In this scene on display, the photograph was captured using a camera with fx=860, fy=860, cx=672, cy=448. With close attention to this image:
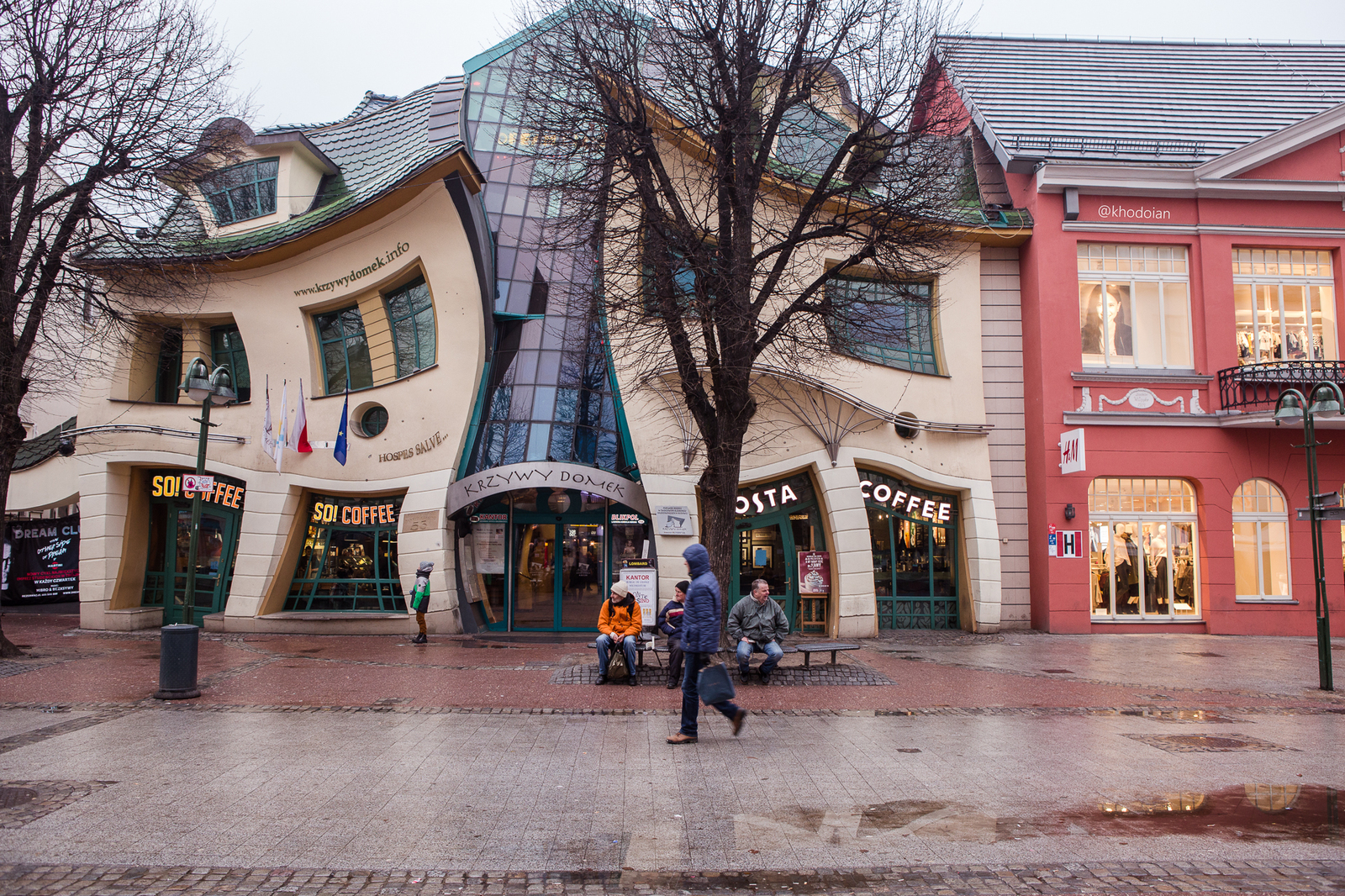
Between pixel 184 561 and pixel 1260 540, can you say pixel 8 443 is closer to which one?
pixel 184 561

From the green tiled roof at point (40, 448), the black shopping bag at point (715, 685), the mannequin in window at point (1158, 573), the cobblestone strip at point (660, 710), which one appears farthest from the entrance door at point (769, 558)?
the green tiled roof at point (40, 448)

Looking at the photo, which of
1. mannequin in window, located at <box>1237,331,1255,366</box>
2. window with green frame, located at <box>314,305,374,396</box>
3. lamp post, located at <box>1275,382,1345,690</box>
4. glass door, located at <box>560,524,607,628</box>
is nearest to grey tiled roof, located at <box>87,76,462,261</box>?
window with green frame, located at <box>314,305,374,396</box>

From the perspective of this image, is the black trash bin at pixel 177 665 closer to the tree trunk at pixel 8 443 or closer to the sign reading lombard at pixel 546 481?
the tree trunk at pixel 8 443

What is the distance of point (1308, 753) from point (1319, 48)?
2257 centimetres

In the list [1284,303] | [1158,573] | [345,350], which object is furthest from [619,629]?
[1284,303]

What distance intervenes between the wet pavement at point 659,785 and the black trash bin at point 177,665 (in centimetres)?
35

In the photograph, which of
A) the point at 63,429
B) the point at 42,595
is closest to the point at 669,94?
the point at 63,429

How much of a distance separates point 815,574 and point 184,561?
13561mm

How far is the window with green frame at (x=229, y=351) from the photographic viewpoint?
19.5m

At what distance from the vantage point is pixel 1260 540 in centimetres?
1783

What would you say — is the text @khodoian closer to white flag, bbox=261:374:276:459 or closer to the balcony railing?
the balcony railing

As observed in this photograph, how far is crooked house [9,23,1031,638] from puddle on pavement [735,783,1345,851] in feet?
32.2

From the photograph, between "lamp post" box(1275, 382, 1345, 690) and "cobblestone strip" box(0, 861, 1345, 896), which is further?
"lamp post" box(1275, 382, 1345, 690)

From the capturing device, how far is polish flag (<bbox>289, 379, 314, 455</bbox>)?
56.3 feet
